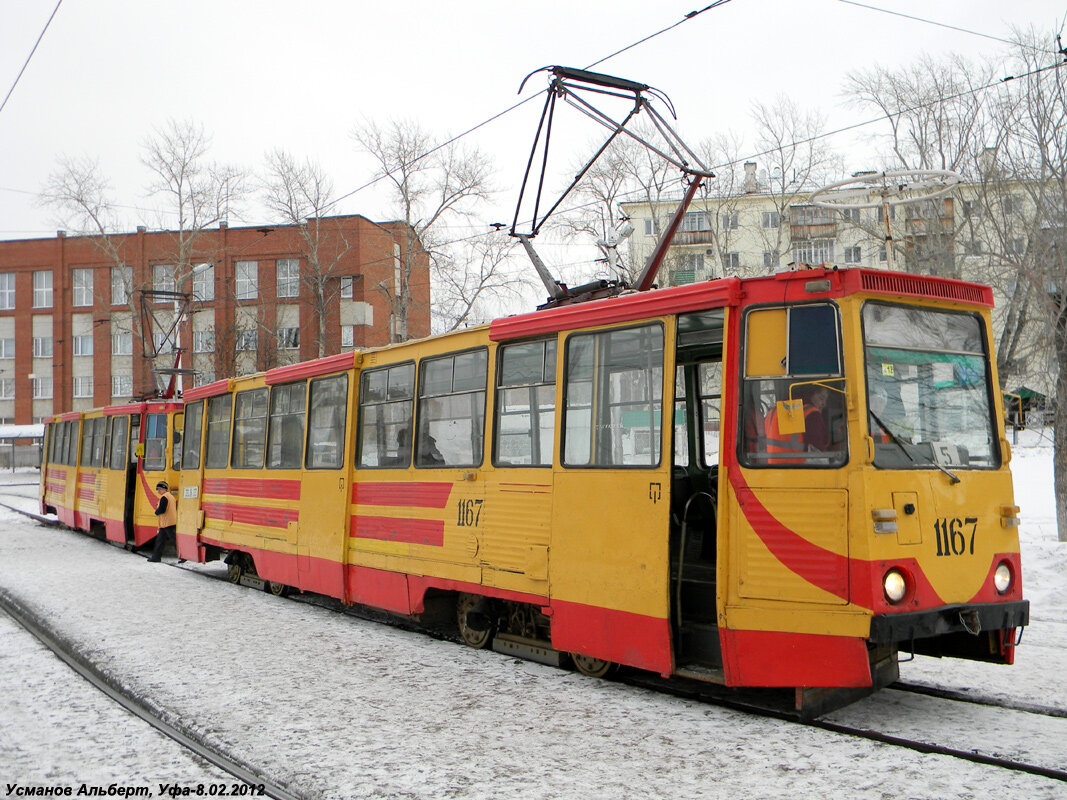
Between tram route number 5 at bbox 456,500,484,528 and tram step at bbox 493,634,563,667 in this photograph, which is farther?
tram route number 5 at bbox 456,500,484,528

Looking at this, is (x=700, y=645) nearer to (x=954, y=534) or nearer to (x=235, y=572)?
(x=954, y=534)

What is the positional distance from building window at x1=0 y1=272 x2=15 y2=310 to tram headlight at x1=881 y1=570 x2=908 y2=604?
66.9 m

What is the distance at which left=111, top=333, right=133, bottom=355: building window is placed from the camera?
59125 millimetres

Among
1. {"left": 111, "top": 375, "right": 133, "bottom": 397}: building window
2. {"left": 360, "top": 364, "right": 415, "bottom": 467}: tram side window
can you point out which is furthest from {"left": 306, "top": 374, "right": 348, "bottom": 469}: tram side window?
{"left": 111, "top": 375, "right": 133, "bottom": 397}: building window

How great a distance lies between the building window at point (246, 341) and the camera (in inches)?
1766

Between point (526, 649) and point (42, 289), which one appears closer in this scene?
point (526, 649)

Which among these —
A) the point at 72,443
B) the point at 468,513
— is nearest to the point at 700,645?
the point at 468,513

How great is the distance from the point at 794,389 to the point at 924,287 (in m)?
1.18

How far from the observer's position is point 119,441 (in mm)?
19312

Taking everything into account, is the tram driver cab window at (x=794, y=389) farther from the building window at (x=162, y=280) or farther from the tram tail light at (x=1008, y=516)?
the building window at (x=162, y=280)

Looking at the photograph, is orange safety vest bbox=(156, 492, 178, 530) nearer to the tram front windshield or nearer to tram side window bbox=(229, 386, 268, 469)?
tram side window bbox=(229, 386, 268, 469)

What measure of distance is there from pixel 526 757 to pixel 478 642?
3.38 m

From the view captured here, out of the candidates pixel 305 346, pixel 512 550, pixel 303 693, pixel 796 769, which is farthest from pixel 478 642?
pixel 305 346

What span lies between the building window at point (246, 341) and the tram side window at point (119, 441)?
2509 centimetres
